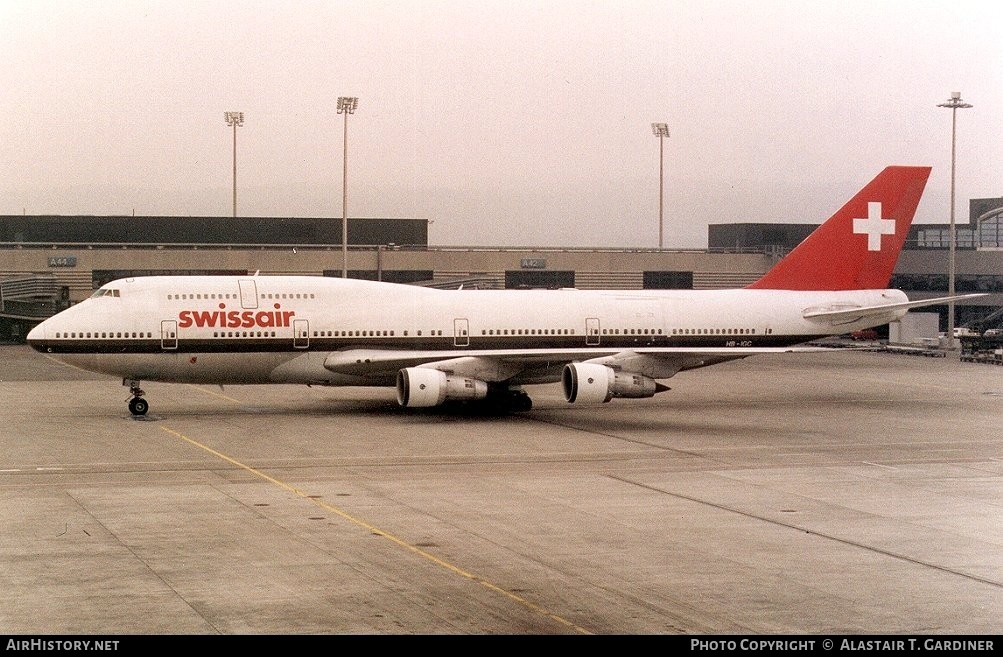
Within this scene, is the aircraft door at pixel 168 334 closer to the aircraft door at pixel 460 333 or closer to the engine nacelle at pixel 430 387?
the engine nacelle at pixel 430 387

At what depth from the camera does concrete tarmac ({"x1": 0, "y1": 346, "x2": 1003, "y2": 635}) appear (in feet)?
54.3

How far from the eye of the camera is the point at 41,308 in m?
75.6

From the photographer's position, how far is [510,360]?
127 feet

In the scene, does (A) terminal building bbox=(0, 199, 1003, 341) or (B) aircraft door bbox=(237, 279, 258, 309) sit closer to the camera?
(B) aircraft door bbox=(237, 279, 258, 309)

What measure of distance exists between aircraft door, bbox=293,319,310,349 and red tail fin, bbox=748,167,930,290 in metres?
15.7

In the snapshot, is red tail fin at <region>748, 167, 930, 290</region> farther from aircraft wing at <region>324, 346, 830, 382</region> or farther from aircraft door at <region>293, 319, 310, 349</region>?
aircraft door at <region>293, 319, 310, 349</region>

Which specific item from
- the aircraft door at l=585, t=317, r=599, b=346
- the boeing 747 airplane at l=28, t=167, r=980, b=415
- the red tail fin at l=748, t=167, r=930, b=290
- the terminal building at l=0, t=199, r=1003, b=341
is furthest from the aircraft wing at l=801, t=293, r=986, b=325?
the terminal building at l=0, t=199, r=1003, b=341

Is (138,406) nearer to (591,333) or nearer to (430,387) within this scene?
(430,387)

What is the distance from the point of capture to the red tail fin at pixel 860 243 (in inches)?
1768

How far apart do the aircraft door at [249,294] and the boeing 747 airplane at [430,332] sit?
0.04 m

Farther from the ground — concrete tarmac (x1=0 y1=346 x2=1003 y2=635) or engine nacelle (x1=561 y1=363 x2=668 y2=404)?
engine nacelle (x1=561 y1=363 x2=668 y2=404)
